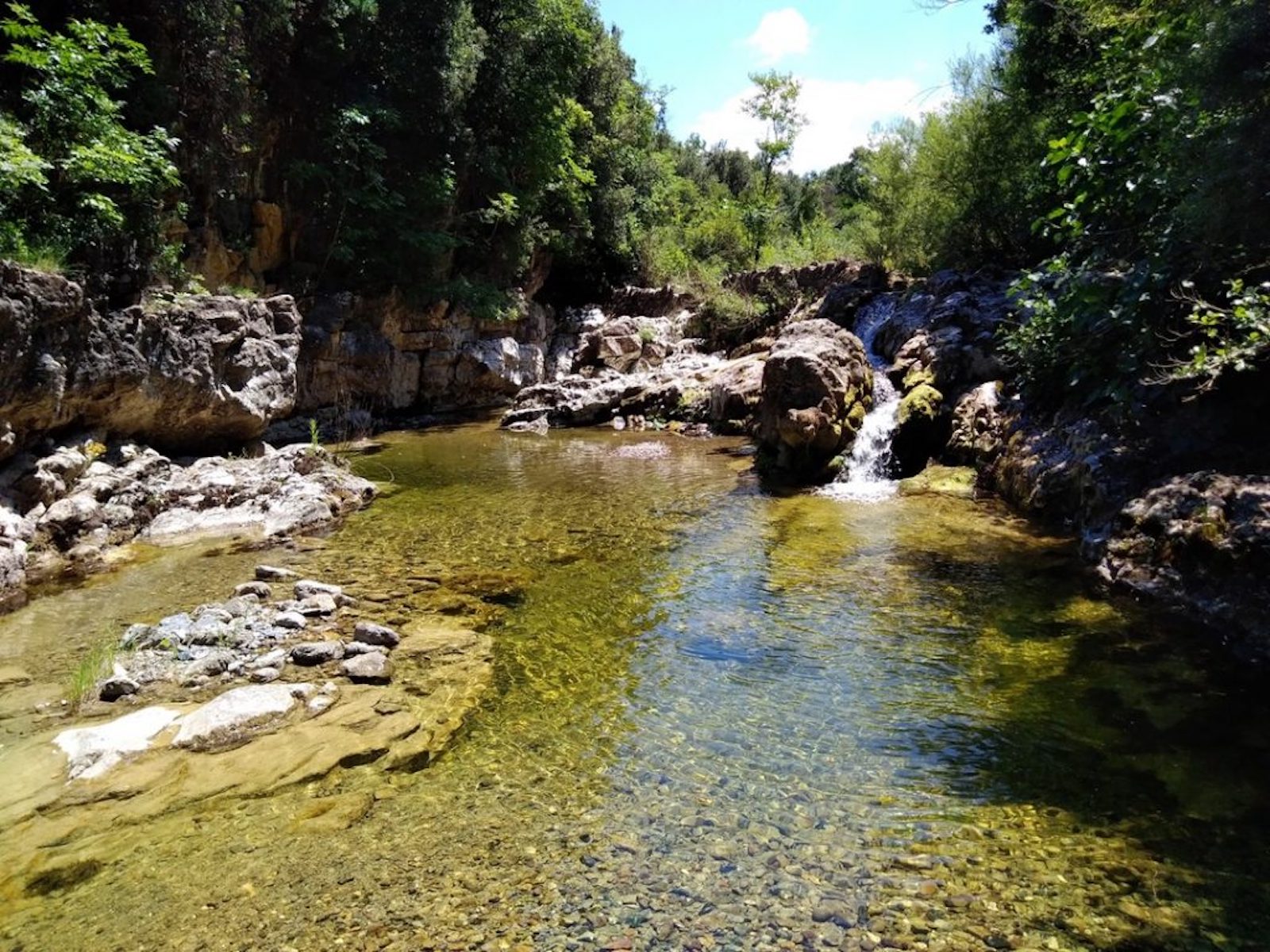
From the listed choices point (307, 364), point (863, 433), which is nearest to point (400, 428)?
point (307, 364)

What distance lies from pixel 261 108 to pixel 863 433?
49.4 ft

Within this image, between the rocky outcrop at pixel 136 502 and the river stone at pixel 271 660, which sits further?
the rocky outcrop at pixel 136 502

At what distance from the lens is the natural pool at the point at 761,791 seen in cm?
348

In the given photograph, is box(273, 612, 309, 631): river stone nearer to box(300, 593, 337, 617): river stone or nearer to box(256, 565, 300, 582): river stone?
box(300, 593, 337, 617): river stone

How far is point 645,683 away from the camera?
5.95 meters

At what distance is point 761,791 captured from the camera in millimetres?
4512

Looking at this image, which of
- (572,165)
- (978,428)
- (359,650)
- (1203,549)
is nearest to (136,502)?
(359,650)

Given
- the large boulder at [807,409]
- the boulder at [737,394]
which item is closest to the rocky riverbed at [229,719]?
the large boulder at [807,409]

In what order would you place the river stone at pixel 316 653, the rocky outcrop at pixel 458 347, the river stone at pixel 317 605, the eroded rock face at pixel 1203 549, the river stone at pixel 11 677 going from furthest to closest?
the rocky outcrop at pixel 458 347, the river stone at pixel 317 605, the eroded rock face at pixel 1203 549, the river stone at pixel 316 653, the river stone at pixel 11 677

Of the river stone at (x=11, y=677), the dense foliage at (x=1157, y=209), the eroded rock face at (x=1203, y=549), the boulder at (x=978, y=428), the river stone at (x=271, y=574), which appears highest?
the dense foliage at (x=1157, y=209)

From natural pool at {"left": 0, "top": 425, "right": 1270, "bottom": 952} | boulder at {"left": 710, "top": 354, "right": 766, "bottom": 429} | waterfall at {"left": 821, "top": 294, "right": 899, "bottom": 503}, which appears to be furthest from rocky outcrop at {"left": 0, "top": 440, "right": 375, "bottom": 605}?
boulder at {"left": 710, "top": 354, "right": 766, "bottom": 429}

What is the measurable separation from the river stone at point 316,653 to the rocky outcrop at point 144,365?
5.27 m

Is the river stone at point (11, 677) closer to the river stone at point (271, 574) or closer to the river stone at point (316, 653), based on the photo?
the river stone at point (316, 653)

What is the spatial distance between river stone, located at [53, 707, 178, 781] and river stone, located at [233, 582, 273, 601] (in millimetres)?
2222
